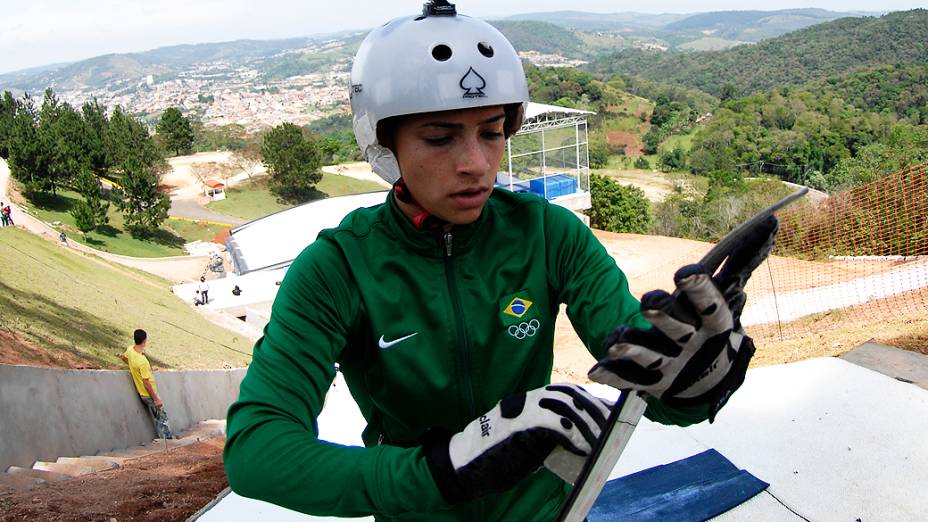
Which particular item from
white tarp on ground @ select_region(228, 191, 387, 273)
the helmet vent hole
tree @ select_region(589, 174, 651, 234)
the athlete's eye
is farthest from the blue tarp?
tree @ select_region(589, 174, 651, 234)

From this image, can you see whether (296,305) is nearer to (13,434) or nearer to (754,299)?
(13,434)

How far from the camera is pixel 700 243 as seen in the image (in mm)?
30375

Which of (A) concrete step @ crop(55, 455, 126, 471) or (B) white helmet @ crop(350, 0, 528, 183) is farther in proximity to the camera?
(A) concrete step @ crop(55, 455, 126, 471)

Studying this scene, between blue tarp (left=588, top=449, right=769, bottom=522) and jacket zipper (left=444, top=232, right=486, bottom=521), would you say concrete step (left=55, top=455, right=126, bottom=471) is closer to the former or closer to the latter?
blue tarp (left=588, top=449, right=769, bottom=522)

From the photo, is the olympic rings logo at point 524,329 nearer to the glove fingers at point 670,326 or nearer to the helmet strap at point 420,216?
the helmet strap at point 420,216

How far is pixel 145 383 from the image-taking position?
24.8ft

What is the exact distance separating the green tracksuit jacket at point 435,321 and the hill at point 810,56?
132591mm

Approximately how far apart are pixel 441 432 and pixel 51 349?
31.9 feet

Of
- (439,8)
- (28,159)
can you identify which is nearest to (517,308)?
(439,8)

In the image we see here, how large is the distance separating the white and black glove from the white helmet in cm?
73

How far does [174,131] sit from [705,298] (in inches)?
3163

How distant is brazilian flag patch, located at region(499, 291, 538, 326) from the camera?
1753 mm

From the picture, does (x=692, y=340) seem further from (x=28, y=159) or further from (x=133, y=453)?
(x=28, y=159)

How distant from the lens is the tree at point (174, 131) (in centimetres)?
7319
